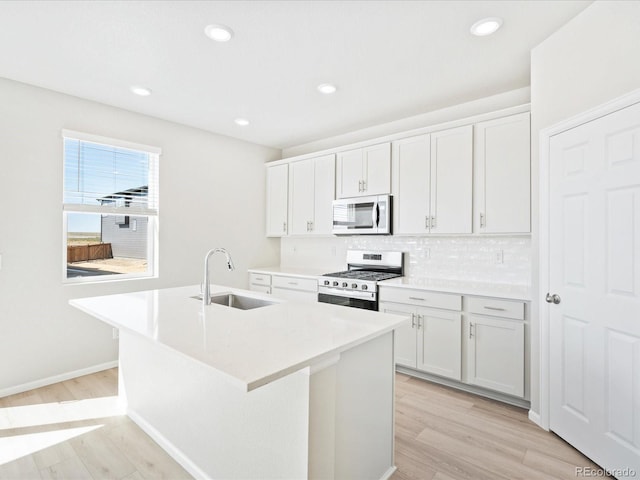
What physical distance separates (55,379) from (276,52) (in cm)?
331

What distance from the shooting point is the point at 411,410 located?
2598 mm

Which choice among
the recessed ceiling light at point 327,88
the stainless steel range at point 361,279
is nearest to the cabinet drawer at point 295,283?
the stainless steel range at point 361,279

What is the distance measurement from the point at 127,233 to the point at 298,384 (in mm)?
3058

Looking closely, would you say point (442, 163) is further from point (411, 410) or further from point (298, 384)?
point (298, 384)

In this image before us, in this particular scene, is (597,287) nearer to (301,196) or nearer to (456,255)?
(456,255)

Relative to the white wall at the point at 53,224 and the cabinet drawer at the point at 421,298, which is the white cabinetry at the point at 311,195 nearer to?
the white wall at the point at 53,224

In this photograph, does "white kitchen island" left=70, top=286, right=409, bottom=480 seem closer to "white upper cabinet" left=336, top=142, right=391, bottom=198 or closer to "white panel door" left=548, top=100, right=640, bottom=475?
"white panel door" left=548, top=100, right=640, bottom=475

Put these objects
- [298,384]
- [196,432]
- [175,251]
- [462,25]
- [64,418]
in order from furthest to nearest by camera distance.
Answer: [175,251]
[64,418]
[462,25]
[196,432]
[298,384]

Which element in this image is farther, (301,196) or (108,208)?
(301,196)

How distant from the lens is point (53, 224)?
3062 mm

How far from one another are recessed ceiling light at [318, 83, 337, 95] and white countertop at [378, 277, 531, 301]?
1805 millimetres

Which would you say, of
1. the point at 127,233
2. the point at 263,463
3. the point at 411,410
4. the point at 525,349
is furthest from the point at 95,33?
the point at 525,349

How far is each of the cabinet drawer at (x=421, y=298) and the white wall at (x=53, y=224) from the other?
2243 millimetres

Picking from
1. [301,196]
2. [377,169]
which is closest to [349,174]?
[377,169]
